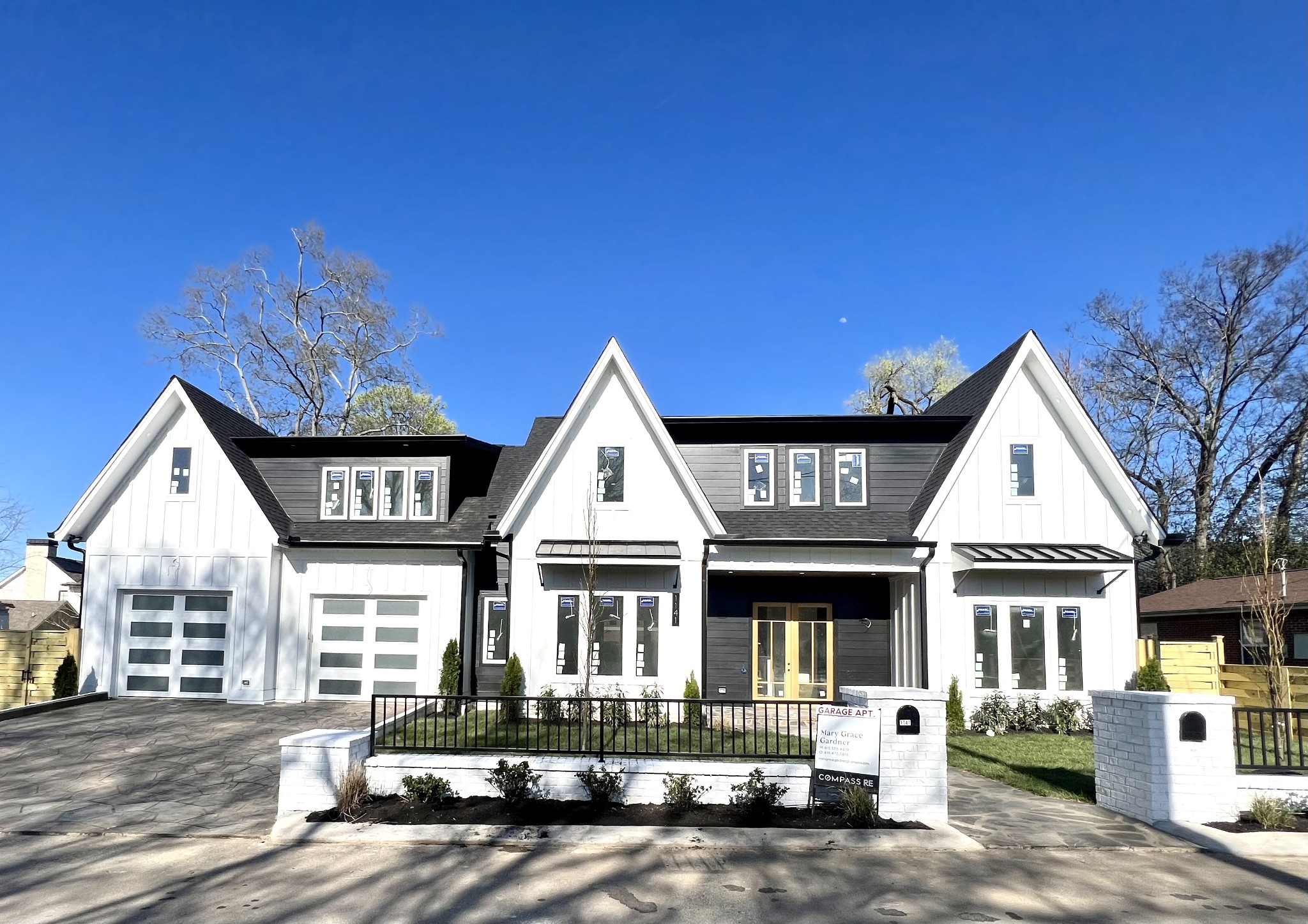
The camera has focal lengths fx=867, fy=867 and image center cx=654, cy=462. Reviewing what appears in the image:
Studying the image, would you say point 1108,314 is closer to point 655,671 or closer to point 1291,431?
point 1291,431

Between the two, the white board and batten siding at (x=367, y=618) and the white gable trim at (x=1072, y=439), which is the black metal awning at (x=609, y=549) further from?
the white gable trim at (x=1072, y=439)

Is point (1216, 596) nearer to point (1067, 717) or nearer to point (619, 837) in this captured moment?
point (1067, 717)

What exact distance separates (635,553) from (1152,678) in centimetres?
969

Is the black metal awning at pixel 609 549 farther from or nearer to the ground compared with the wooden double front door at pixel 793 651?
farther from the ground

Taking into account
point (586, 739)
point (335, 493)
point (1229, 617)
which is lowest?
point (586, 739)

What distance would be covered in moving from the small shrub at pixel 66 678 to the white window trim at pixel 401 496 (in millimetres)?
6800

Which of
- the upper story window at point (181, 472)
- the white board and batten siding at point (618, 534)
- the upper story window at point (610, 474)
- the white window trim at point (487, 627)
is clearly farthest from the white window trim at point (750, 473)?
the upper story window at point (181, 472)

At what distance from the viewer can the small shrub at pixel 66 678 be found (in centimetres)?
1789

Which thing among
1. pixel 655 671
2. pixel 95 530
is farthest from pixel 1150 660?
pixel 95 530

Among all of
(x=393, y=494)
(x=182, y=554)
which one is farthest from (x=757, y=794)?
(x=182, y=554)

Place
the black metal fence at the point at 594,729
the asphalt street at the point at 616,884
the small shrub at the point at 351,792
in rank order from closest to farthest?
the asphalt street at the point at 616,884 → the small shrub at the point at 351,792 → the black metal fence at the point at 594,729

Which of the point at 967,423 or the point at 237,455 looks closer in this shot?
the point at 967,423

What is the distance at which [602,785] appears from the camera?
9.59 m

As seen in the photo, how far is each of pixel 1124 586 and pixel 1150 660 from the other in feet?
5.18
